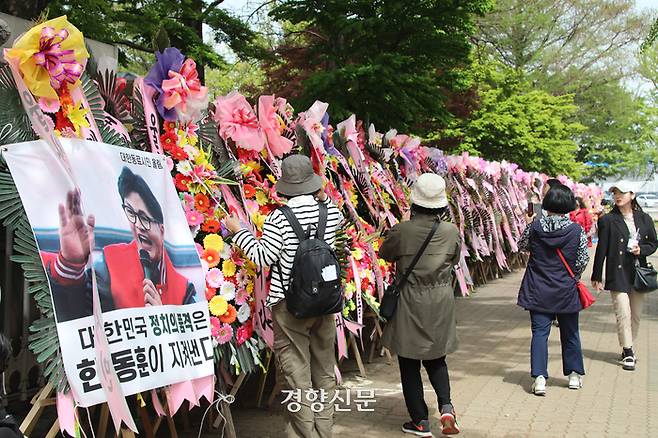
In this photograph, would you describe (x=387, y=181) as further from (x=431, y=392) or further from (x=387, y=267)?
(x=431, y=392)

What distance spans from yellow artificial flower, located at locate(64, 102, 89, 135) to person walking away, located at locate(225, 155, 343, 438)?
106 cm

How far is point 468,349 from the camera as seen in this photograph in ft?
25.3

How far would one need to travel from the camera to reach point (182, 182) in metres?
4.25

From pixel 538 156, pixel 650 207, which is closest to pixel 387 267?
pixel 538 156

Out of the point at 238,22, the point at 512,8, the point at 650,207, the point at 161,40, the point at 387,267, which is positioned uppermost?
the point at 512,8

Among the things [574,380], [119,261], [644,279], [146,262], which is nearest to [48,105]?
[119,261]

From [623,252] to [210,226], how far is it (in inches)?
170

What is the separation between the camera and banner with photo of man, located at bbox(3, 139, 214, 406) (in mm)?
3248

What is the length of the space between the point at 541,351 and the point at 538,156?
2182cm

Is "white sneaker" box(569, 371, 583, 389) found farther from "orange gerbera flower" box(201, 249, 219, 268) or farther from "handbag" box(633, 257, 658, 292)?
"orange gerbera flower" box(201, 249, 219, 268)

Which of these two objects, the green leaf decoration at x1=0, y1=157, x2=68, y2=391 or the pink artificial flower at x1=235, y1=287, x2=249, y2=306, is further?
the pink artificial flower at x1=235, y1=287, x2=249, y2=306

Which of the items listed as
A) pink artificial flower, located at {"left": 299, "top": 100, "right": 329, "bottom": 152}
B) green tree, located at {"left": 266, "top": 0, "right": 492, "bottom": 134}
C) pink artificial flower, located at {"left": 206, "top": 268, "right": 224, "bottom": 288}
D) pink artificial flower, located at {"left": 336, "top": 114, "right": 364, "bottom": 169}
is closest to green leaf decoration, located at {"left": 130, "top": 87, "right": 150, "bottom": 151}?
pink artificial flower, located at {"left": 206, "top": 268, "right": 224, "bottom": 288}

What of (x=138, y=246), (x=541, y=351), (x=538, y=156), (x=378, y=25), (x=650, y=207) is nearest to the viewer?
(x=138, y=246)

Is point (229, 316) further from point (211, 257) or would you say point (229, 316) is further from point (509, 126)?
point (509, 126)
